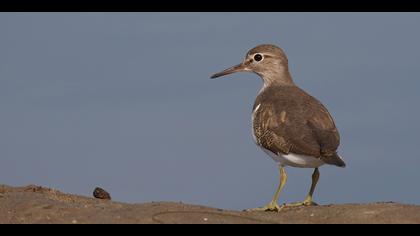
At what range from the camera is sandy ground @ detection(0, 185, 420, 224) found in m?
11.5

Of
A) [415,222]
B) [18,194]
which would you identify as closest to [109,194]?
[18,194]

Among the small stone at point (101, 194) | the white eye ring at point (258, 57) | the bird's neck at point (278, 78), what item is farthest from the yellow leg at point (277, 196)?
the small stone at point (101, 194)

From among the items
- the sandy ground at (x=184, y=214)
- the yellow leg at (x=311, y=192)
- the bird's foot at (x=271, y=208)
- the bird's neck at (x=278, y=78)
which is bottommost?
the sandy ground at (x=184, y=214)

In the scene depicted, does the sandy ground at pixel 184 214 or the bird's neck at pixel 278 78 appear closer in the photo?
the sandy ground at pixel 184 214

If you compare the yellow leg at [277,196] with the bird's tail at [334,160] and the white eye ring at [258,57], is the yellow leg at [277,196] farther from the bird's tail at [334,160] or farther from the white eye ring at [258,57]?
the white eye ring at [258,57]

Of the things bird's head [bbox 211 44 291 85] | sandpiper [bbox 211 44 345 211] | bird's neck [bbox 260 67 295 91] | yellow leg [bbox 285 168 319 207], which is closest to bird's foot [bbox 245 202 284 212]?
sandpiper [bbox 211 44 345 211]

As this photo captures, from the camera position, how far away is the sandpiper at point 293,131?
43.4ft

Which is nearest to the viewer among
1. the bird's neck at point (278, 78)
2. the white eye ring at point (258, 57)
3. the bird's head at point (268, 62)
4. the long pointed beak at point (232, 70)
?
the bird's neck at point (278, 78)

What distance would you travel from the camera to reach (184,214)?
38.6 feet

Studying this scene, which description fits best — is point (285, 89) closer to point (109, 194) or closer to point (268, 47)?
point (268, 47)

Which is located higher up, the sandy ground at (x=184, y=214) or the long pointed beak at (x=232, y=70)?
the long pointed beak at (x=232, y=70)

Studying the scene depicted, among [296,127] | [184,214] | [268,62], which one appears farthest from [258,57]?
[184,214]

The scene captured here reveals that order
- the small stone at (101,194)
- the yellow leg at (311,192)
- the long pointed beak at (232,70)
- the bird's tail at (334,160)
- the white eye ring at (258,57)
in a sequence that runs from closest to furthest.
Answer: the bird's tail at (334,160) → the yellow leg at (311,192) → the white eye ring at (258,57) → the small stone at (101,194) → the long pointed beak at (232,70)
